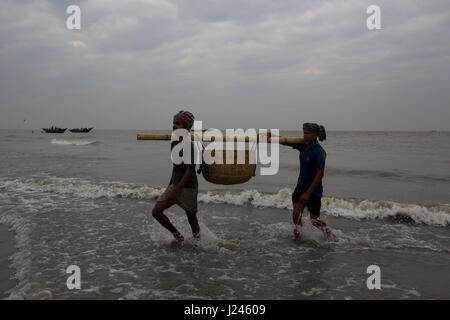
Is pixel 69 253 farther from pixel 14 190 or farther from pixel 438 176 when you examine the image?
pixel 438 176

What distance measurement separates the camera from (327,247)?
4.59m

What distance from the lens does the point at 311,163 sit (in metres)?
4.39

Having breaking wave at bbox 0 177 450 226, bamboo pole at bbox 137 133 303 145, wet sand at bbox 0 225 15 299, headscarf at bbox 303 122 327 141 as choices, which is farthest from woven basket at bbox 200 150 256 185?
breaking wave at bbox 0 177 450 226

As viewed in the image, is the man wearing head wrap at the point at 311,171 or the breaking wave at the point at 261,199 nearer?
the man wearing head wrap at the point at 311,171

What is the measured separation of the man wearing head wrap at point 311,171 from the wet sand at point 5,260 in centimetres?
346

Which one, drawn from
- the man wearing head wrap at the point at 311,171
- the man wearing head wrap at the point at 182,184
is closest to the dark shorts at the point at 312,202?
the man wearing head wrap at the point at 311,171

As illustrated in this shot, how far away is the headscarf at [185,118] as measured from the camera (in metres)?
4.03

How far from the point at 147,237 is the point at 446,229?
17.3 feet

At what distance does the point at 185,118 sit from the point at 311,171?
184cm

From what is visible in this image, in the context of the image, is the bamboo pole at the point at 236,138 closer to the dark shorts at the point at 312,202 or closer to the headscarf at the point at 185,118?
the headscarf at the point at 185,118

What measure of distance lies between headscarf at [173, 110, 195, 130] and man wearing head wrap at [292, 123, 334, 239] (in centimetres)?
151

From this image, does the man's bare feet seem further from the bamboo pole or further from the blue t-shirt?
the blue t-shirt

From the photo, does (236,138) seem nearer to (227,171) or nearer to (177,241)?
(227,171)

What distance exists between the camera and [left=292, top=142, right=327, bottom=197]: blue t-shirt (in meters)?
4.29
